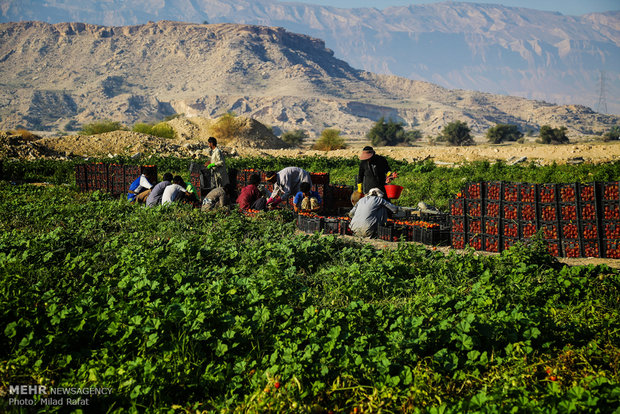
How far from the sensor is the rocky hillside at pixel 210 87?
124 meters

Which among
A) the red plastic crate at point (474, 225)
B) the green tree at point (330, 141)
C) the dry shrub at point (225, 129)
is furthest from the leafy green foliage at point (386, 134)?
the red plastic crate at point (474, 225)

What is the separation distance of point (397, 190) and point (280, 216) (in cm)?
234

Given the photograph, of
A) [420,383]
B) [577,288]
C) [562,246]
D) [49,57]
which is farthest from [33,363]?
[49,57]

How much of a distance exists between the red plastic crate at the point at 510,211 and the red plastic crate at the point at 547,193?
1.21ft

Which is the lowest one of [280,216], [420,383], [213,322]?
[420,383]

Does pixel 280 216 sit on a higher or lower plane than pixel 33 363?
higher

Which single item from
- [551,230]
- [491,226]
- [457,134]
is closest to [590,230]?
[551,230]

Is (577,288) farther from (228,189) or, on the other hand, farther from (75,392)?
(228,189)

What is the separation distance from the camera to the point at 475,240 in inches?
351

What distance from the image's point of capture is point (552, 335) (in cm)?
458

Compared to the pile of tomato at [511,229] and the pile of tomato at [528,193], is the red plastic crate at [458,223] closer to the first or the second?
the pile of tomato at [511,229]

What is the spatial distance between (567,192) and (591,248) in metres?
0.89

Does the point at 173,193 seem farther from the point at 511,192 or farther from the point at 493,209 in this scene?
the point at 511,192

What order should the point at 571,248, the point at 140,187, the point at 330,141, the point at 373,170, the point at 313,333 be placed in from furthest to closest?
1. the point at 330,141
2. the point at 140,187
3. the point at 373,170
4. the point at 571,248
5. the point at 313,333
